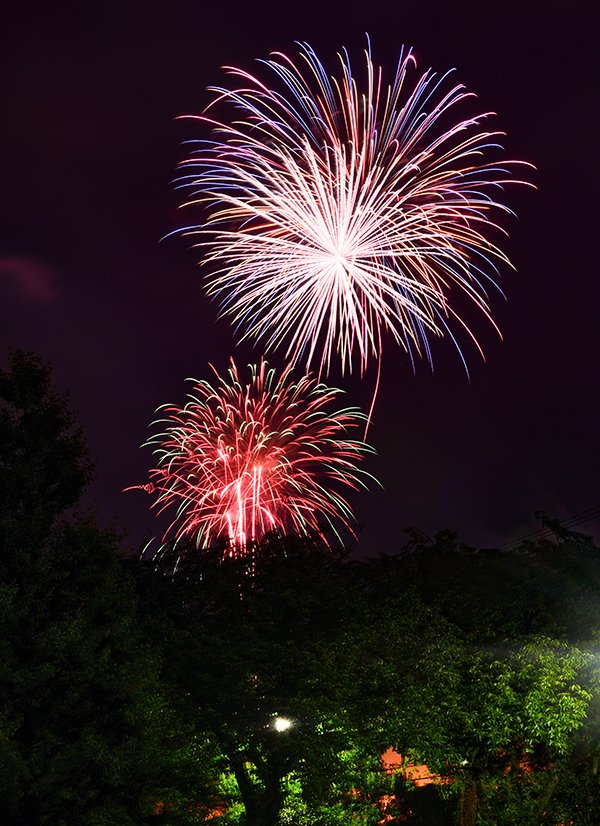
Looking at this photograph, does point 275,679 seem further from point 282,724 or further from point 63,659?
point 63,659

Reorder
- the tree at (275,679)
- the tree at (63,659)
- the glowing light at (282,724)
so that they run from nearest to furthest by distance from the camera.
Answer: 1. the tree at (63,659)
2. the tree at (275,679)
3. the glowing light at (282,724)

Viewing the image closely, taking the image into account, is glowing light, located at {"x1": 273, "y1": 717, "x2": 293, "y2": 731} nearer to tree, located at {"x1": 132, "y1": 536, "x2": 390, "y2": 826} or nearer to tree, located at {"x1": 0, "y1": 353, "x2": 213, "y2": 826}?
tree, located at {"x1": 132, "y1": 536, "x2": 390, "y2": 826}

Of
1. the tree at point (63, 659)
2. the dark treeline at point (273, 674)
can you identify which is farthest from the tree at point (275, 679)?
the tree at point (63, 659)

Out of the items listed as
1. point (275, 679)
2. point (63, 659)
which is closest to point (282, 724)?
point (275, 679)

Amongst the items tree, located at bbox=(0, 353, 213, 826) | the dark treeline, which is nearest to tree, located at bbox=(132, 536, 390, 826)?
the dark treeline

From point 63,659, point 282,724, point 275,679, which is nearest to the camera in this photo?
point 63,659

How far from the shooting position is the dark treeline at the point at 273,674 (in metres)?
22.2

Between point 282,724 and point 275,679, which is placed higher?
point 275,679

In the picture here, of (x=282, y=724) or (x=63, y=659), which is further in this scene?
(x=282, y=724)

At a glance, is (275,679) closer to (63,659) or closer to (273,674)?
(273,674)

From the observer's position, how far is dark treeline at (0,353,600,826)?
22.2 meters

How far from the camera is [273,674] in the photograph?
26.3m

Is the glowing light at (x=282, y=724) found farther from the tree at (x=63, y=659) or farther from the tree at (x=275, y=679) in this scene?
the tree at (x=63, y=659)

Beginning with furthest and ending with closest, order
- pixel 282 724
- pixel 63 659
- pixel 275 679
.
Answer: pixel 275 679 < pixel 282 724 < pixel 63 659
